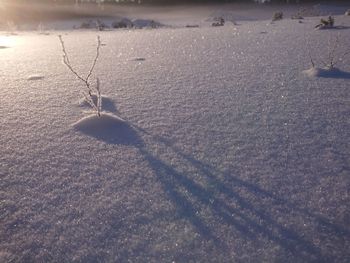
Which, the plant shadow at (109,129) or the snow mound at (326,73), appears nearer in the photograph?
the plant shadow at (109,129)

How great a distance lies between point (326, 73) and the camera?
8.75 feet

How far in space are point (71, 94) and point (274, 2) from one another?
2030 centimetres

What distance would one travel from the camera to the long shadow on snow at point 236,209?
1047 millimetres

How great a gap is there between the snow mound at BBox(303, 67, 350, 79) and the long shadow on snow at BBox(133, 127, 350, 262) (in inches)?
67.0

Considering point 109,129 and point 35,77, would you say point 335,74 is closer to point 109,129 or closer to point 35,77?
point 109,129

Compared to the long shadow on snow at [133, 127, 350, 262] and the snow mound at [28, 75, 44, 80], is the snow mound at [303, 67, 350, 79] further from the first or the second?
the snow mound at [28, 75, 44, 80]

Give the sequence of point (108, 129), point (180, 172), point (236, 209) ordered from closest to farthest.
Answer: point (236, 209) < point (180, 172) < point (108, 129)

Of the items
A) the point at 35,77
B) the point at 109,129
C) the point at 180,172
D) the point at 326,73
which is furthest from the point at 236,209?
the point at 35,77

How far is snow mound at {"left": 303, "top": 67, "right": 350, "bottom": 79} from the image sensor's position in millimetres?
2618

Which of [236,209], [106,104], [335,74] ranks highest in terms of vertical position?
[335,74]

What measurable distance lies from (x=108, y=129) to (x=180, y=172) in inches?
23.5

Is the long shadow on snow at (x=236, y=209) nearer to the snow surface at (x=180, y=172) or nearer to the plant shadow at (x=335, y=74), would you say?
the snow surface at (x=180, y=172)

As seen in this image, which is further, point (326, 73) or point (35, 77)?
point (35, 77)

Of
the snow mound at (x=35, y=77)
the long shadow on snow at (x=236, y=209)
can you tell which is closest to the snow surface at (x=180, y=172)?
the long shadow on snow at (x=236, y=209)
